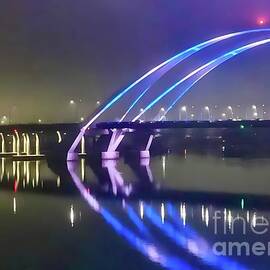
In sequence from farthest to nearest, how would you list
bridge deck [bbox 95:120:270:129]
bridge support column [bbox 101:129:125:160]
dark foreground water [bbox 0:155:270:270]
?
bridge support column [bbox 101:129:125:160], bridge deck [bbox 95:120:270:129], dark foreground water [bbox 0:155:270:270]

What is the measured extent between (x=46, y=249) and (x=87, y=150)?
57599 millimetres

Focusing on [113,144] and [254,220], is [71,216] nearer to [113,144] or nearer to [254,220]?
[254,220]

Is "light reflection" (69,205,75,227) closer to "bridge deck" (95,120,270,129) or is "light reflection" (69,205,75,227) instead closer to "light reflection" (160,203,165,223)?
"light reflection" (160,203,165,223)

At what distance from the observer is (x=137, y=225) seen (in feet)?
58.9

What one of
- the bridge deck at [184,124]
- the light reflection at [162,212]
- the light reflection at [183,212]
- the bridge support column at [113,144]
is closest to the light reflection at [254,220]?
the light reflection at [183,212]

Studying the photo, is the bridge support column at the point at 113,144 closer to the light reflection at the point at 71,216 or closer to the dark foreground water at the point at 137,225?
the dark foreground water at the point at 137,225

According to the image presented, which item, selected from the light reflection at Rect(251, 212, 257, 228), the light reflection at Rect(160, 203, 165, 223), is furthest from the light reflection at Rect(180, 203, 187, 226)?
the light reflection at Rect(251, 212, 257, 228)

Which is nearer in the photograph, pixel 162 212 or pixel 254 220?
pixel 254 220

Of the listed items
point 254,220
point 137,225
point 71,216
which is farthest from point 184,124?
point 137,225

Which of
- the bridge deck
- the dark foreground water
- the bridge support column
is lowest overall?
the dark foreground water

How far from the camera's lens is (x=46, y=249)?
1402 cm

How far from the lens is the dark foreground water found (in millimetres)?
12602

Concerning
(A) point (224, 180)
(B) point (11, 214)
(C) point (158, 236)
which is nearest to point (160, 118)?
(A) point (224, 180)

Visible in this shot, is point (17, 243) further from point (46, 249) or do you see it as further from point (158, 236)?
point (158, 236)
